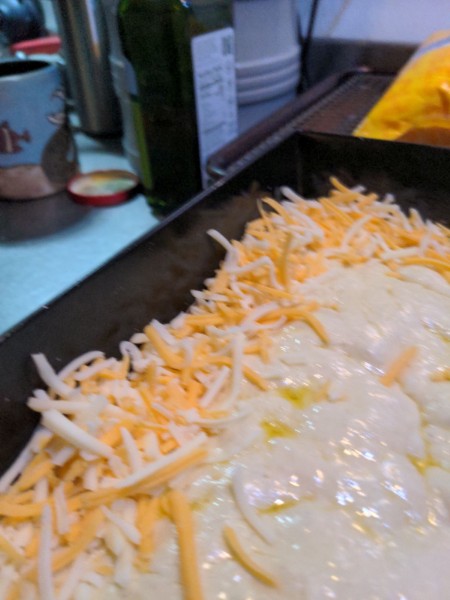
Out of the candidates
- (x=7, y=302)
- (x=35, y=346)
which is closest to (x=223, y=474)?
(x=35, y=346)

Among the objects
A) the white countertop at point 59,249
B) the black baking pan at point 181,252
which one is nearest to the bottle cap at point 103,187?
the white countertop at point 59,249

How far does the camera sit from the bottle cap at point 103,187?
948mm

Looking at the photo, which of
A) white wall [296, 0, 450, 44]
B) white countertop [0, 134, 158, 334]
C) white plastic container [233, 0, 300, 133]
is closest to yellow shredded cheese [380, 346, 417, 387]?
white countertop [0, 134, 158, 334]

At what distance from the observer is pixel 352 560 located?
0.37 metres

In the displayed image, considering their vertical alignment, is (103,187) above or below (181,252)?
below

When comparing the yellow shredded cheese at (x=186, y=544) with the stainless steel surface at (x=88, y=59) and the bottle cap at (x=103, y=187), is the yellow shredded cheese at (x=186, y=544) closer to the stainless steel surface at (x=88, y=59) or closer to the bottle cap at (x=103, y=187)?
the bottle cap at (x=103, y=187)

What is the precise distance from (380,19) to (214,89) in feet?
1.69

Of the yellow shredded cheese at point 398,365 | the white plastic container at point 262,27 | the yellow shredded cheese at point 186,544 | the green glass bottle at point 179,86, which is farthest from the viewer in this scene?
the white plastic container at point 262,27

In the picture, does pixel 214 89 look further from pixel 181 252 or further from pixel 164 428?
pixel 164 428

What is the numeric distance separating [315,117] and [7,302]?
526mm

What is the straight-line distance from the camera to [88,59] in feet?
3.41

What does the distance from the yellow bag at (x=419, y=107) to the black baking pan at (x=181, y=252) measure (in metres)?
0.09

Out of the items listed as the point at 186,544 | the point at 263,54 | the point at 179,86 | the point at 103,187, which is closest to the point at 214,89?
the point at 179,86

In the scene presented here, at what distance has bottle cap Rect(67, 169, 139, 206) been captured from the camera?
948 millimetres
